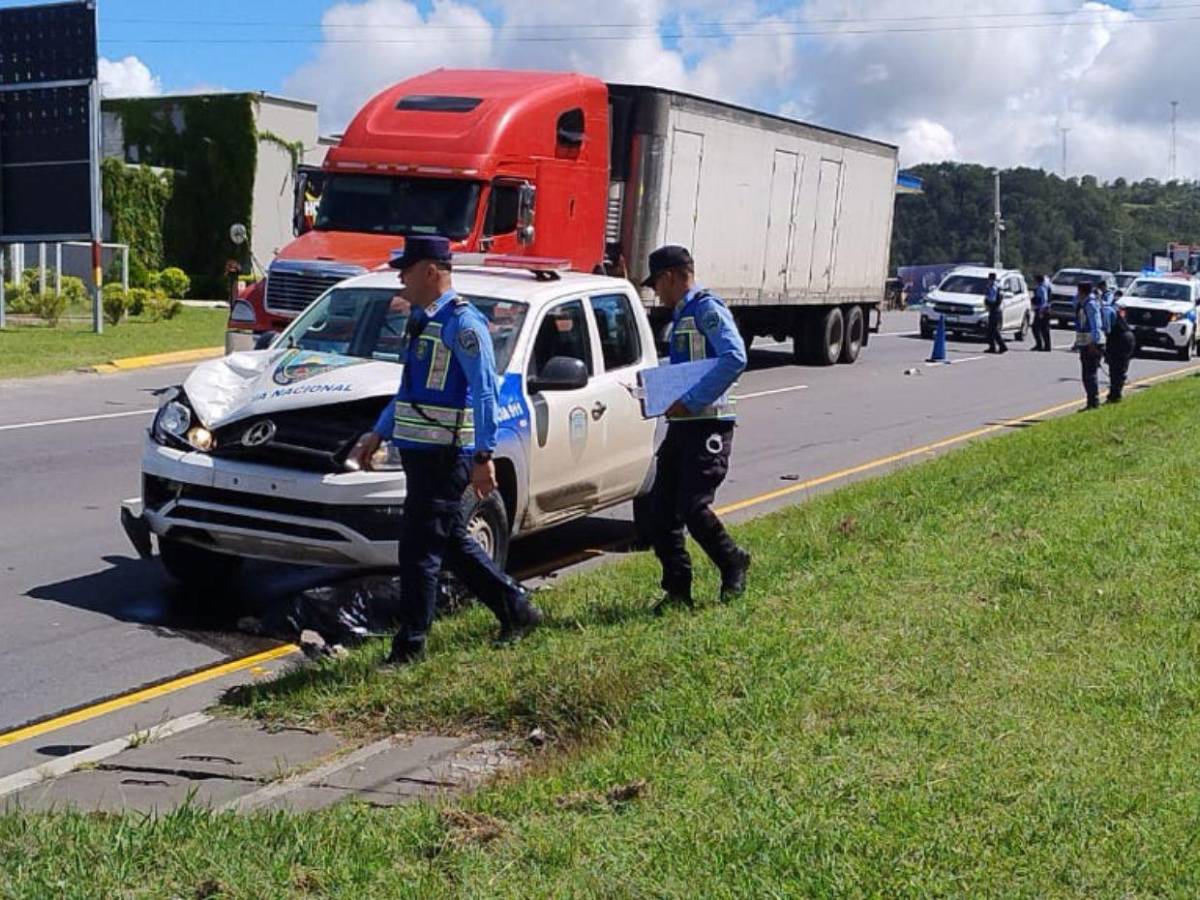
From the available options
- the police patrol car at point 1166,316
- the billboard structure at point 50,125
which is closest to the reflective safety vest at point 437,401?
the billboard structure at point 50,125

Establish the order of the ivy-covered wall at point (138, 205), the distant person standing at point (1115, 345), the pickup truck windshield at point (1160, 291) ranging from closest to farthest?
the distant person standing at point (1115, 345), the pickup truck windshield at point (1160, 291), the ivy-covered wall at point (138, 205)

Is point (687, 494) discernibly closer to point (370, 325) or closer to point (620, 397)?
point (620, 397)

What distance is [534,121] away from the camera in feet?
61.1

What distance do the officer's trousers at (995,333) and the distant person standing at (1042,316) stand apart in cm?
97

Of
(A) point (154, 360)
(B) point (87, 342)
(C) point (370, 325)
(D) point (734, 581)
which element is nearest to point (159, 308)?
(B) point (87, 342)

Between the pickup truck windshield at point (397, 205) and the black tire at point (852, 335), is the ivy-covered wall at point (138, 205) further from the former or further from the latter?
the pickup truck windshield at point (397, 205)

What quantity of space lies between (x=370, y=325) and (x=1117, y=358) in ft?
45.9

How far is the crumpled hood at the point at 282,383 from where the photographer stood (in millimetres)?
8305

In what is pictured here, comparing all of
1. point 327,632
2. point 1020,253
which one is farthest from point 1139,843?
point 1020,253

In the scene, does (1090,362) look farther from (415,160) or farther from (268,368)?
(268,368)

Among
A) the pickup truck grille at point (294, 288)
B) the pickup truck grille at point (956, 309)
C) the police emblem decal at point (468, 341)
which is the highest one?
the police emblem decal at point (468, 341)

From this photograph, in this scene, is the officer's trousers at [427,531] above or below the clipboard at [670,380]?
below

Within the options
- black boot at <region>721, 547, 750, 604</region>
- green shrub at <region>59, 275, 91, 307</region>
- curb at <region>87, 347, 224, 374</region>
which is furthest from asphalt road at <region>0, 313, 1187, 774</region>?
green shrub at <region>59, 275, 91, 307</region>

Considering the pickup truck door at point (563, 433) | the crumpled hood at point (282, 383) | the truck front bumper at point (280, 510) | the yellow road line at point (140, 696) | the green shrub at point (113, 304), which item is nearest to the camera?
the yellow road line at point (140, 696)
